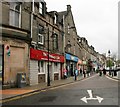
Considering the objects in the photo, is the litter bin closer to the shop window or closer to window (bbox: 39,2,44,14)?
the shop window

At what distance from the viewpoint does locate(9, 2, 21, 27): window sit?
22.3m

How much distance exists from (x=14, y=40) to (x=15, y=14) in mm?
2440

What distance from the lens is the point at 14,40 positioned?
22.0 metres

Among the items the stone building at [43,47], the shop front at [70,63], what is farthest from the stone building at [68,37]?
the stone building at [43,47]

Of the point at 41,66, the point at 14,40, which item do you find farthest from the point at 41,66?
the point at 14,40

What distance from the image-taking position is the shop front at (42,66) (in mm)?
25562

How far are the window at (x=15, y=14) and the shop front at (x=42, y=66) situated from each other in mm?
3345

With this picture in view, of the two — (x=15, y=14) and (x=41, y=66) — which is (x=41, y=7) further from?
(x=15, y=14)

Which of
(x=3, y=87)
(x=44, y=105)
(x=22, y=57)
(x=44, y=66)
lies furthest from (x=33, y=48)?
(x=44, y=105)

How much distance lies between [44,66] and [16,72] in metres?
8.00

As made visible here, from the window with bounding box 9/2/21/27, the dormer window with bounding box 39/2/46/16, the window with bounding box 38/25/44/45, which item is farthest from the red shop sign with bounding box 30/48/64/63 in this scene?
the dormer window with bounding box 39/2/46/16

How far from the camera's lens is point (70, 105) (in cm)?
1127

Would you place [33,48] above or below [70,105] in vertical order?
above

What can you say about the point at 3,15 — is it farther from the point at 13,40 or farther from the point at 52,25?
the point at 52,25
